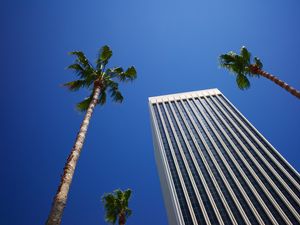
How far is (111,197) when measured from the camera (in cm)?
3612

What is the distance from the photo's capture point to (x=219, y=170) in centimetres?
Result: 7981

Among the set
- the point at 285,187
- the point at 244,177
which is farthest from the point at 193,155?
the point at 285,187

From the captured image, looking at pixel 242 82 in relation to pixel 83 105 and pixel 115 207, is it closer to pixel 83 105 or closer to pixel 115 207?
pixel 83 105

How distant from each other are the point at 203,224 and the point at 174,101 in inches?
2292

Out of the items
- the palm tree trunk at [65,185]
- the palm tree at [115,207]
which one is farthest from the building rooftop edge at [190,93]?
→ the palm tree trunk at [65,185]

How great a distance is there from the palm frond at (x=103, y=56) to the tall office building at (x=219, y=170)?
5479cm

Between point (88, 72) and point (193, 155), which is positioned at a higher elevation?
point (193, 155)

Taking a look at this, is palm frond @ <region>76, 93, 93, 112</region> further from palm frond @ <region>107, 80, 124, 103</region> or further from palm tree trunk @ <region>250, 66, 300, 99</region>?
palm tree trunk @ <region>250, 66, 300, 99</region>

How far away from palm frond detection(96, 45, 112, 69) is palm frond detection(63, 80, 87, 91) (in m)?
2.19

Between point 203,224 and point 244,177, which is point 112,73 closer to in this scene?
point 203,224

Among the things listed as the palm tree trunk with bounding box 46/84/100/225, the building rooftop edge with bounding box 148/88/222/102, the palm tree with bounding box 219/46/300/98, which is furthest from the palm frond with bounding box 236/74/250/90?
the building rooftop edge with bounding box 148/88/222/102

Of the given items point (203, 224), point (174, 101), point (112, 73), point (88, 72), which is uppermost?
point (174, 101)

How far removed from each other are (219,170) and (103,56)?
219 ft

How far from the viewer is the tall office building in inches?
2648
